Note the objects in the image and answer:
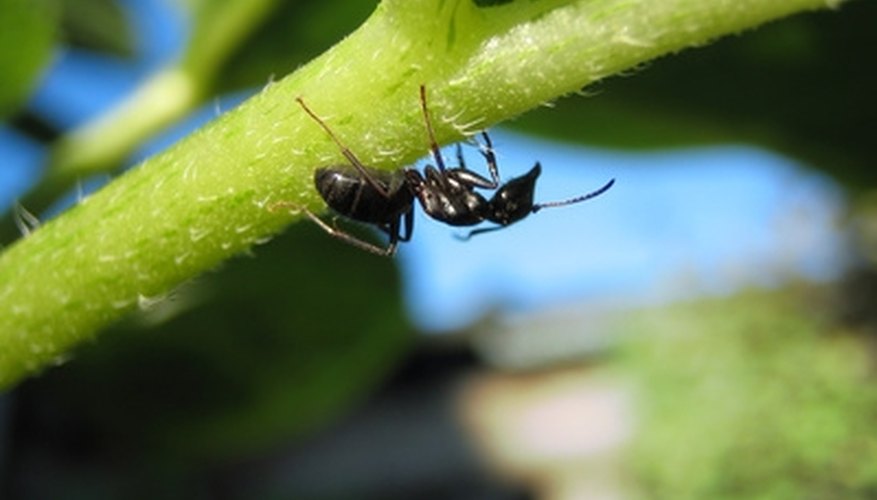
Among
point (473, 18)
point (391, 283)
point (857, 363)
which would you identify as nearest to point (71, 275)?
point (473, 18)

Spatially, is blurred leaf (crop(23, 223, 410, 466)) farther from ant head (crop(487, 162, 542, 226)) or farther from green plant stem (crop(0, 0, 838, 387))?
green plant stem (crop(0, 0, 838, 387))

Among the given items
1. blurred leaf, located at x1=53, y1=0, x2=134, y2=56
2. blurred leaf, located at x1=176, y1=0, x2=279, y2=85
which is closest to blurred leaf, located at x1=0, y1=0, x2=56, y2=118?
blurred leaf, located at x1=176, y1=0, x2=279, y2=85

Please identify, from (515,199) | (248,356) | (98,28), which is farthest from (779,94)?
(98,28)

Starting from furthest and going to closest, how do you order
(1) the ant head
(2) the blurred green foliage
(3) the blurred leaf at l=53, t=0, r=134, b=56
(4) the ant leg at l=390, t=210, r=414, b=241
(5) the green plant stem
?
1. (2) the blurred green foliage
2. (3) the blurred leaf at l=53, t=0, r=134, b=56
3. (4) the ant leg at l=390, t=210, r=414, b=241
4. (1) the ant head
5. (5) the green plant stem

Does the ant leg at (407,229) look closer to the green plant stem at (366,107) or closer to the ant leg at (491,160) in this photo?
the ant leg at (491,160)

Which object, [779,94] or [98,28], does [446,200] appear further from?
[98,28]

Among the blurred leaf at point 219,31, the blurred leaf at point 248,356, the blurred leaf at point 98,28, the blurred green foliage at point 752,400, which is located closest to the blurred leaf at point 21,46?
the blurred leaf at point 219,31

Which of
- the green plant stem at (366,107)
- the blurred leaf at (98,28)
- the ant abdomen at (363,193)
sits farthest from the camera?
the blurred leaf at (98,28)

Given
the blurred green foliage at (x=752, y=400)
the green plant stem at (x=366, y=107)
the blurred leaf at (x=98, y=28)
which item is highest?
the blurred leaf at (x=98, y=28)
